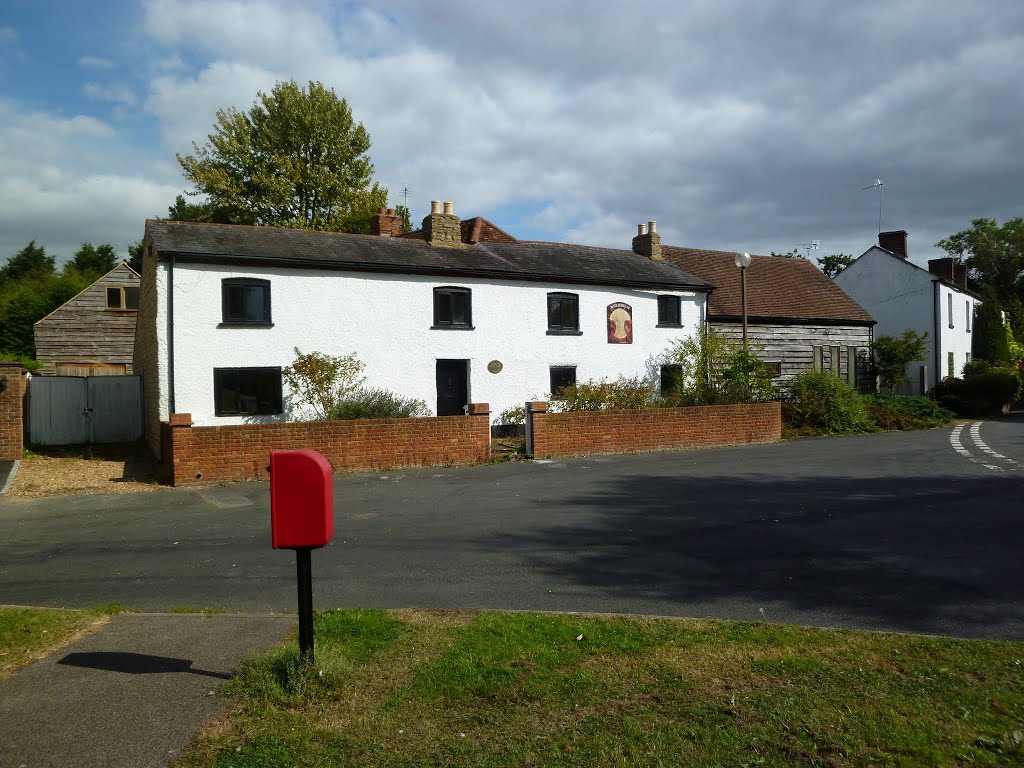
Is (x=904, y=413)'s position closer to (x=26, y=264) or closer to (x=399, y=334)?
(x=399, y=334)

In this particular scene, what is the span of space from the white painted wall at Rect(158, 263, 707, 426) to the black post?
49.0 feet

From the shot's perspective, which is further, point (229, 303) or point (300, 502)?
point (229, 303)

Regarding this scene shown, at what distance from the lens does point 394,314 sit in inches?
810

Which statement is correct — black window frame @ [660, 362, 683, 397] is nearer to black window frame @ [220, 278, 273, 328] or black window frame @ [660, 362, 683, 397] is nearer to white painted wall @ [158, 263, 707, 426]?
white painted wall @ [158, 263, 707, 426]

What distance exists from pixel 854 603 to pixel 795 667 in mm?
1846

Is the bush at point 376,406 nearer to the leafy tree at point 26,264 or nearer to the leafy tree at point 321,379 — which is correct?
the leafy tree at point 321,379

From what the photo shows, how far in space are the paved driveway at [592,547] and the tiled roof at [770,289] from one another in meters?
14.4

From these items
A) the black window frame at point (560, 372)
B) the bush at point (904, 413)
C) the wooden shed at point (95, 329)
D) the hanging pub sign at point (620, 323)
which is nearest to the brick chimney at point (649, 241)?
the hanging pub sign at point (620, 323)

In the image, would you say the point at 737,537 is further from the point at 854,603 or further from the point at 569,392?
the point at 569,392

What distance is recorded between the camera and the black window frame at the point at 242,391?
722 inches

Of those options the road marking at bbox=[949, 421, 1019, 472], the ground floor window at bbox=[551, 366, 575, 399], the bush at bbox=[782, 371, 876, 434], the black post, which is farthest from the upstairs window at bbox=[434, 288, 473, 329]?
the black post

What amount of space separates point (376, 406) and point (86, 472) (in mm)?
6244

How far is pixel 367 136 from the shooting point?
125 feet

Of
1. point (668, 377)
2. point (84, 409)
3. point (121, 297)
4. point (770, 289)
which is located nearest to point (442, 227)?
point (668, 377)
